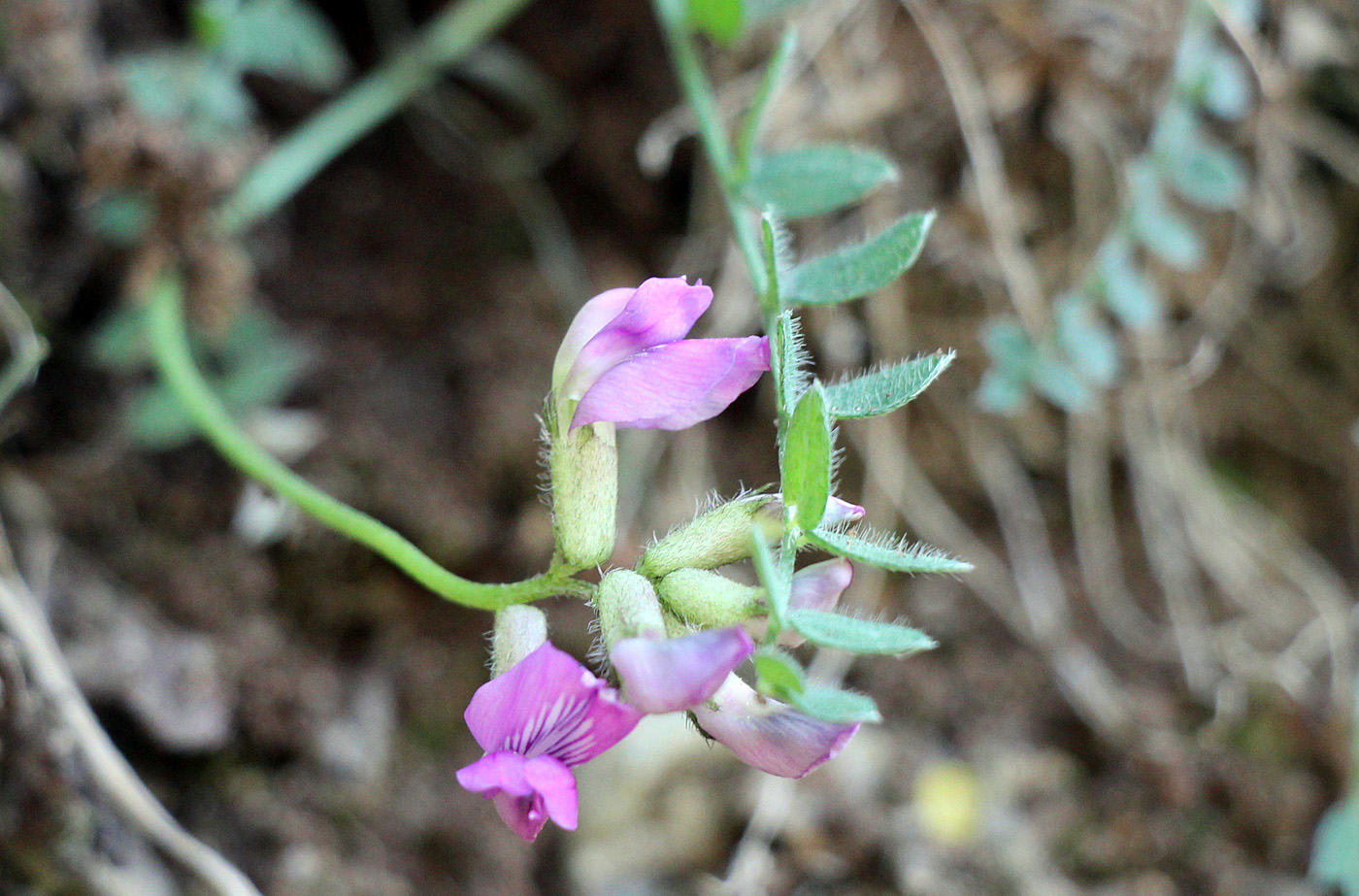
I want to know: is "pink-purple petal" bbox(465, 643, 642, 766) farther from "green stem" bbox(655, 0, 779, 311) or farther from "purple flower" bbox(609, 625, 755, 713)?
"green stem" bbox(655, 0, 779, 311)

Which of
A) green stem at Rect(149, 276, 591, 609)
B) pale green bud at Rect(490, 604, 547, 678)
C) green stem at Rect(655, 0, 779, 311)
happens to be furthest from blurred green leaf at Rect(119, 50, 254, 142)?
pale green bud at Rect(490, 604, 547, 678)

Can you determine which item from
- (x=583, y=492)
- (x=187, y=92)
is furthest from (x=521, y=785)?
(x=187, y=92)

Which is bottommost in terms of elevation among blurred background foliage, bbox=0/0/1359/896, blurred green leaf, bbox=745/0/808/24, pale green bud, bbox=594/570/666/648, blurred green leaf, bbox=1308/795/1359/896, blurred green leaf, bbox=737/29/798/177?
blurred green leaf, bbox=1308/795/1359/896

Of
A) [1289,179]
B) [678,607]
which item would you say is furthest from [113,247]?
[1289,179]

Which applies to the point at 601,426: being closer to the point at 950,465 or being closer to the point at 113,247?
the point at 113,247

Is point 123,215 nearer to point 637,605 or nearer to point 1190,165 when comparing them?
point 637,605

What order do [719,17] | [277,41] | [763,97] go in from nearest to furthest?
[763,97]
[719,17]
[277,41]
